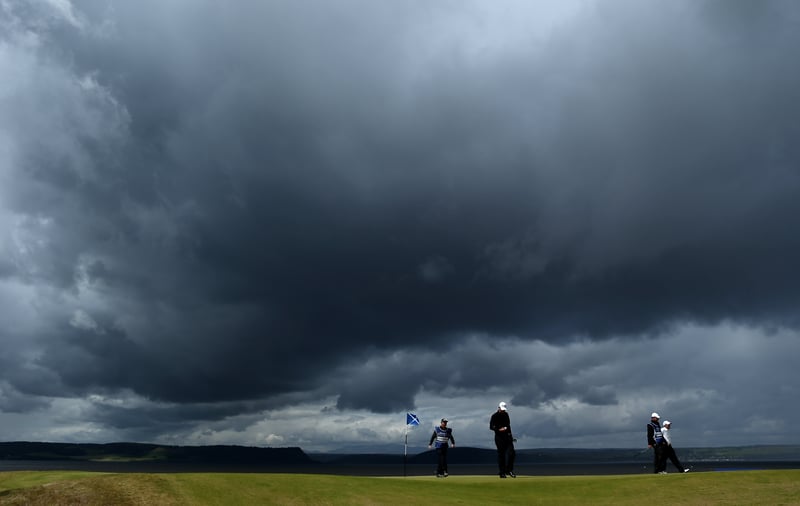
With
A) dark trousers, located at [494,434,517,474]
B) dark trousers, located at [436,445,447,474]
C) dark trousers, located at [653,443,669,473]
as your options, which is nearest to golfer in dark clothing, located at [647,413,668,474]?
dark trousers, located at [653,443,669,473]

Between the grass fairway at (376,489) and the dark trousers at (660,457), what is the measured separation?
6047 millimetres

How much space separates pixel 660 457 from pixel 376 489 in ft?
63.6

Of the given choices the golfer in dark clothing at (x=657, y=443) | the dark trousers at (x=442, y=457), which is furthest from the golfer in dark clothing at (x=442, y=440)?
the golfer in dark clothing at (x=657, y=443)

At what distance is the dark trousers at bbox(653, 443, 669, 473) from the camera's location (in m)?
35.1

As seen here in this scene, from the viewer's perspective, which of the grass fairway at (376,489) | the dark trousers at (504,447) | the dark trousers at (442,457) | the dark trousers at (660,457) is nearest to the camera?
the grass fairway at (376,489)

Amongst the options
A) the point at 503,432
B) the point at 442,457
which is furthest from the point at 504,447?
the point at 442,457

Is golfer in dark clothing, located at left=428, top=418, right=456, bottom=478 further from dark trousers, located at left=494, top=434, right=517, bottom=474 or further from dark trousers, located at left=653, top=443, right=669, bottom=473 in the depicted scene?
dark trousers, located at left=653, top=443, right=669, bottom=473

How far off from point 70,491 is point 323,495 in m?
9.03

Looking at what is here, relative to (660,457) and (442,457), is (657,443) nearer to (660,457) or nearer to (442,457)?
(660,457)

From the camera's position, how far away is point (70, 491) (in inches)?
821

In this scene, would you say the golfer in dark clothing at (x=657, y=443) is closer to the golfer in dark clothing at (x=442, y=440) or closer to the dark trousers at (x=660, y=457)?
the dark trousers at (x=660, y=457)

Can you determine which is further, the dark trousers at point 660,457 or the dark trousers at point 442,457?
the dark trousers at point 660,457

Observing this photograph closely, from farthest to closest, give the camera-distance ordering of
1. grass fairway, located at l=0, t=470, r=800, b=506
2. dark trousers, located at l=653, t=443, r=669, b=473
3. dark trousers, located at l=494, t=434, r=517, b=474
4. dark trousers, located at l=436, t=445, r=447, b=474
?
dark trousers, located at l=653, t=443, r=669, b=473 < dark trousers, located at l=436, t=445, r=447, b=474 < dark trousers, located at l=494, t=434, r=517, b=474 < grass fairway, located at l=0, t=470, r=800, b=506

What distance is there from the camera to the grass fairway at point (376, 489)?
21.0 meters
